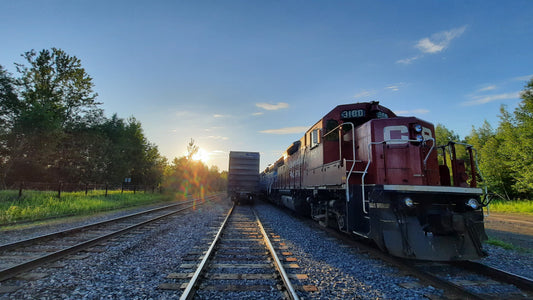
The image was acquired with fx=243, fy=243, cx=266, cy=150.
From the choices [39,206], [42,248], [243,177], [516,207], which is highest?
[243,177]

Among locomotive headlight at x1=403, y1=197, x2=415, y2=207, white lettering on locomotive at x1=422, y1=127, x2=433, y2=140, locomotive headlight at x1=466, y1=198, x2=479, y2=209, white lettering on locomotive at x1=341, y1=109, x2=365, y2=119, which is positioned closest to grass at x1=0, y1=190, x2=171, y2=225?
white lettering on locomotive at x1=341, y1=109, x2=365, y2=119

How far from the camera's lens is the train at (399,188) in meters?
4.32

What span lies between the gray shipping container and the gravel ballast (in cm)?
1154

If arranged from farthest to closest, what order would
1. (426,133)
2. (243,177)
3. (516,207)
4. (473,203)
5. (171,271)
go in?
(243,177), (516,207), (426,133), (473,203), (171,271)

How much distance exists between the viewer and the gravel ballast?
3322 mm

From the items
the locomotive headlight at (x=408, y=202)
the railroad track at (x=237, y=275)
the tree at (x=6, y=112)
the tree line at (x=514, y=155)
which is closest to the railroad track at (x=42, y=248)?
the railroad track at (x=237, y=275)

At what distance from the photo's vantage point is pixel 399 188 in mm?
4398

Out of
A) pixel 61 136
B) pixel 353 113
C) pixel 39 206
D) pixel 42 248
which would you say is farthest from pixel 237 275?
pixel 61 136

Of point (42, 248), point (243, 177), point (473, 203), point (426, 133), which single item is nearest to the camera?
point (473, 203)

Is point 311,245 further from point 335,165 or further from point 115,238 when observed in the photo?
point 115,238

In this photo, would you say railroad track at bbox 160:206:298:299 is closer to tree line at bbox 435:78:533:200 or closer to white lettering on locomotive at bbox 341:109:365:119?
white lettering on locomotive at bbox 341:109:365:119

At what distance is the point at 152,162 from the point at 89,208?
26.2 metres

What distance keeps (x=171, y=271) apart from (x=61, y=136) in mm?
21236

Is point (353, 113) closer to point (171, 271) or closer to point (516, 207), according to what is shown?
point (171, 271)
